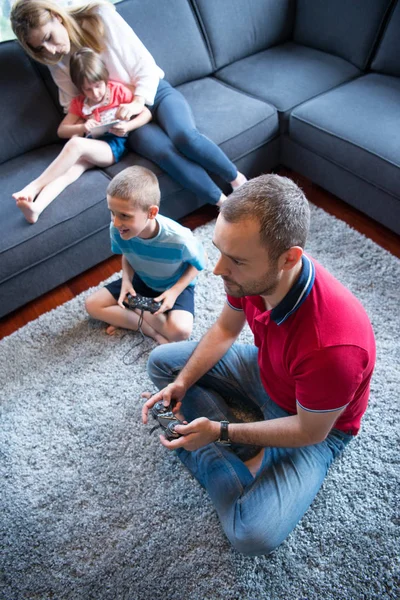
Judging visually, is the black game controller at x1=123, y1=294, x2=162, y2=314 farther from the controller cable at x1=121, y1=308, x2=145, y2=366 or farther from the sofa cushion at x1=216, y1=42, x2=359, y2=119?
the sofa cushion at x1=216, y1=42, x2=359, y2=119

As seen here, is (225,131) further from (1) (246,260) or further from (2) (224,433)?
(2) (224,433)

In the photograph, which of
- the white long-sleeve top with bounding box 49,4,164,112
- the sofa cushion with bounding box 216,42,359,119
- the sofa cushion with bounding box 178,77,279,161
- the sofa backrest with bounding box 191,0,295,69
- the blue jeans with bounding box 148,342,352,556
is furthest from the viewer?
the sofa backrest with bounding box 191,0,295,69

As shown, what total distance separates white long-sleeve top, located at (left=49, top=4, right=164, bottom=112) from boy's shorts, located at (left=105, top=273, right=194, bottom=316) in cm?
92

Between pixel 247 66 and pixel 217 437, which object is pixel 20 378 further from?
pixel 247 66

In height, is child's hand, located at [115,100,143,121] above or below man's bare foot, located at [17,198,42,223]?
above

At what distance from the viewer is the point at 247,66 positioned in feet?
7.72

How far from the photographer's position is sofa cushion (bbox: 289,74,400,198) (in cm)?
174

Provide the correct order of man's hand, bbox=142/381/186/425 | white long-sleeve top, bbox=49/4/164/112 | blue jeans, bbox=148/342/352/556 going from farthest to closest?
white long-sleeve top, bbox=49/4/164/112 < man's hand, bbox=142/381/186/425 < blue jeans, bbox=148/342/352/556

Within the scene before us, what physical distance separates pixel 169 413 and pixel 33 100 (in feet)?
5.53

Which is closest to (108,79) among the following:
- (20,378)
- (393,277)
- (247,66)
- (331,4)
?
(247,66)

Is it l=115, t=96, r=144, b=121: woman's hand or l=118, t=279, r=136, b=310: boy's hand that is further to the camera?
l=115, t=96, r=144, b=121: woman's hand

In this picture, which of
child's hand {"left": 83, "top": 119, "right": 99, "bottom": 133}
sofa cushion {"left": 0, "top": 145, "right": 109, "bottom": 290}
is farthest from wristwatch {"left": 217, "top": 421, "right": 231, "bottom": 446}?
child's hand {"left": 83, "top": 119, "right": 99, "bottom": 133}

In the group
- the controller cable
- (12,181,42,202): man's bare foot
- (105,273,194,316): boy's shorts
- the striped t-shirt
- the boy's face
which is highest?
the boy's face

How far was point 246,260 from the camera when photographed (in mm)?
879
